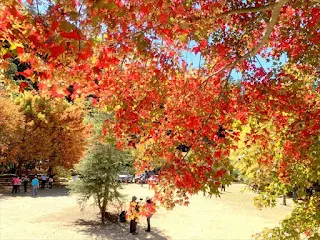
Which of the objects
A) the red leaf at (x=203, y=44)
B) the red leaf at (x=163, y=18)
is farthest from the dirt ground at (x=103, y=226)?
the red leaf at (x=163, y=18)

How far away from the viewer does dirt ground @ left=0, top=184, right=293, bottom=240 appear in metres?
14.7

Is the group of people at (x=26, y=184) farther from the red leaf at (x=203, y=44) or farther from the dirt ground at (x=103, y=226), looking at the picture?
the red leaf at (x=203, y=44)

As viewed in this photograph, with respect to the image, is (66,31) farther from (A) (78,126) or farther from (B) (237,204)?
(A) (78,126)

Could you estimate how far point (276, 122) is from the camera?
7.92 metres

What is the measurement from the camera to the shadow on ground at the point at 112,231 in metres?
14.9

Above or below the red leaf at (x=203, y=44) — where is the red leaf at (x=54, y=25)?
below

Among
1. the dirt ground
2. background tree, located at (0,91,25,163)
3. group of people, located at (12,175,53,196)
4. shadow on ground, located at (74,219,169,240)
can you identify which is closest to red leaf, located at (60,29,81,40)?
the dirt ground

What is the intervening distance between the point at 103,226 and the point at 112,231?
104 cm

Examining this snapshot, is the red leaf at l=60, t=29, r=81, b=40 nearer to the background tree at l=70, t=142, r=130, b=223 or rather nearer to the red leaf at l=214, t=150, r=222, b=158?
the red leaf at l=214, t=150, r=222, b=158

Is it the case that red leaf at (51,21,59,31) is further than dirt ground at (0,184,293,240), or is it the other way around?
dirt ground at (0,184,293,240)

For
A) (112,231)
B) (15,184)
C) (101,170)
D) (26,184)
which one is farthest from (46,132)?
(112,231)

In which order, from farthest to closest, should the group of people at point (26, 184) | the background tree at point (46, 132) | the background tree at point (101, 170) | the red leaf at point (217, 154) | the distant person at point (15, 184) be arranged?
the background tree at point (46, 132), the distant person at point (15, 184), the group of people at point (26, 184), the background tree at point (101, 170), the red leaf at point (217, 154)

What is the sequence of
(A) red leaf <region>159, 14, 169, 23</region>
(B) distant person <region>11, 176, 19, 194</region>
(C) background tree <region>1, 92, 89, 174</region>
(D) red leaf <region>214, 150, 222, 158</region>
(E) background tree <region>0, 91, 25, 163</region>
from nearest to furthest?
(A) red leaf <region>159, 14, 169, 23</region>
(D) red leaf <region>214, 150, 222, 158</region>
(B) distant person <region>11, 176, 19, 194</region>
(E) background tree <region>0, 91, 25, 163</region>
(C) background tree <region>1, 92, 89, 174</region>

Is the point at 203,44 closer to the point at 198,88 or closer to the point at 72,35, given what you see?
the point at 198,88
